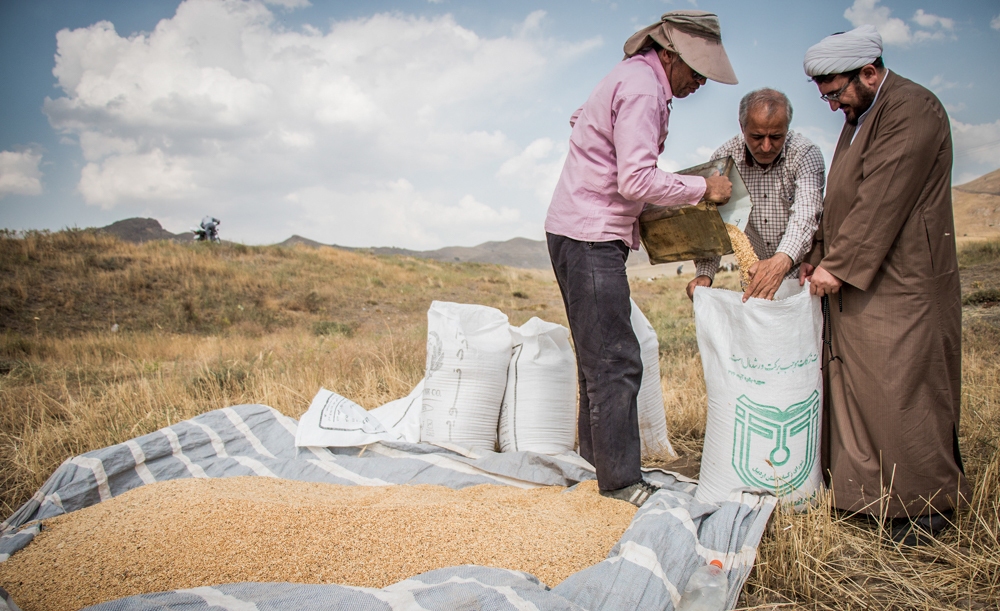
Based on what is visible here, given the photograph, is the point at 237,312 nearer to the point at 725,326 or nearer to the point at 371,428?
the point at 371,428

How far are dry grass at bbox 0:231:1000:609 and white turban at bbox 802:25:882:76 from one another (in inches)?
55.3

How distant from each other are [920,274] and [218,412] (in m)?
3.20

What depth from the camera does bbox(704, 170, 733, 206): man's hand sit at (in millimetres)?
2008

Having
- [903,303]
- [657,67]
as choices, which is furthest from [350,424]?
[903,303]

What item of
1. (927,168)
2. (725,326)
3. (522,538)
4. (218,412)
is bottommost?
(522,538)

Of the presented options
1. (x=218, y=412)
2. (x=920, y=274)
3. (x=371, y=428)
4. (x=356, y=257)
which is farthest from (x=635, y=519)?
(x=356, y=257)

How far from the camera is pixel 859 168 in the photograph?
6.24 ft

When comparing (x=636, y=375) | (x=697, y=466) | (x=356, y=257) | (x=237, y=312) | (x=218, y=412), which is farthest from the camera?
(x=356, y=257)

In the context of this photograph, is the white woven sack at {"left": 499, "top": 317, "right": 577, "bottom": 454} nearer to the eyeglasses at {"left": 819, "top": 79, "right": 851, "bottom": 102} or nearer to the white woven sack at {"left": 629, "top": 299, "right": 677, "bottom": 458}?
the white woven sack at {"left": 629, "top": 299, "right": 677, "bottom": 458}

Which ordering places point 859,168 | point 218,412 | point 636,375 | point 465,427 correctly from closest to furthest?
point 859,168 → point 636,375 → point 465,427 → point 218,412

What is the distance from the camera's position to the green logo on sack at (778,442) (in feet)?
6.45

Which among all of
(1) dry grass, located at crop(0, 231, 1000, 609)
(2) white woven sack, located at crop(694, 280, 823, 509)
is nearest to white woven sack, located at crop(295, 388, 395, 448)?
(1) dry grass, located at crop(0, 231, 1000, 609)

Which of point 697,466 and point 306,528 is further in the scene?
point 697,466

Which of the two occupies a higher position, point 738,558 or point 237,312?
point 237,312
